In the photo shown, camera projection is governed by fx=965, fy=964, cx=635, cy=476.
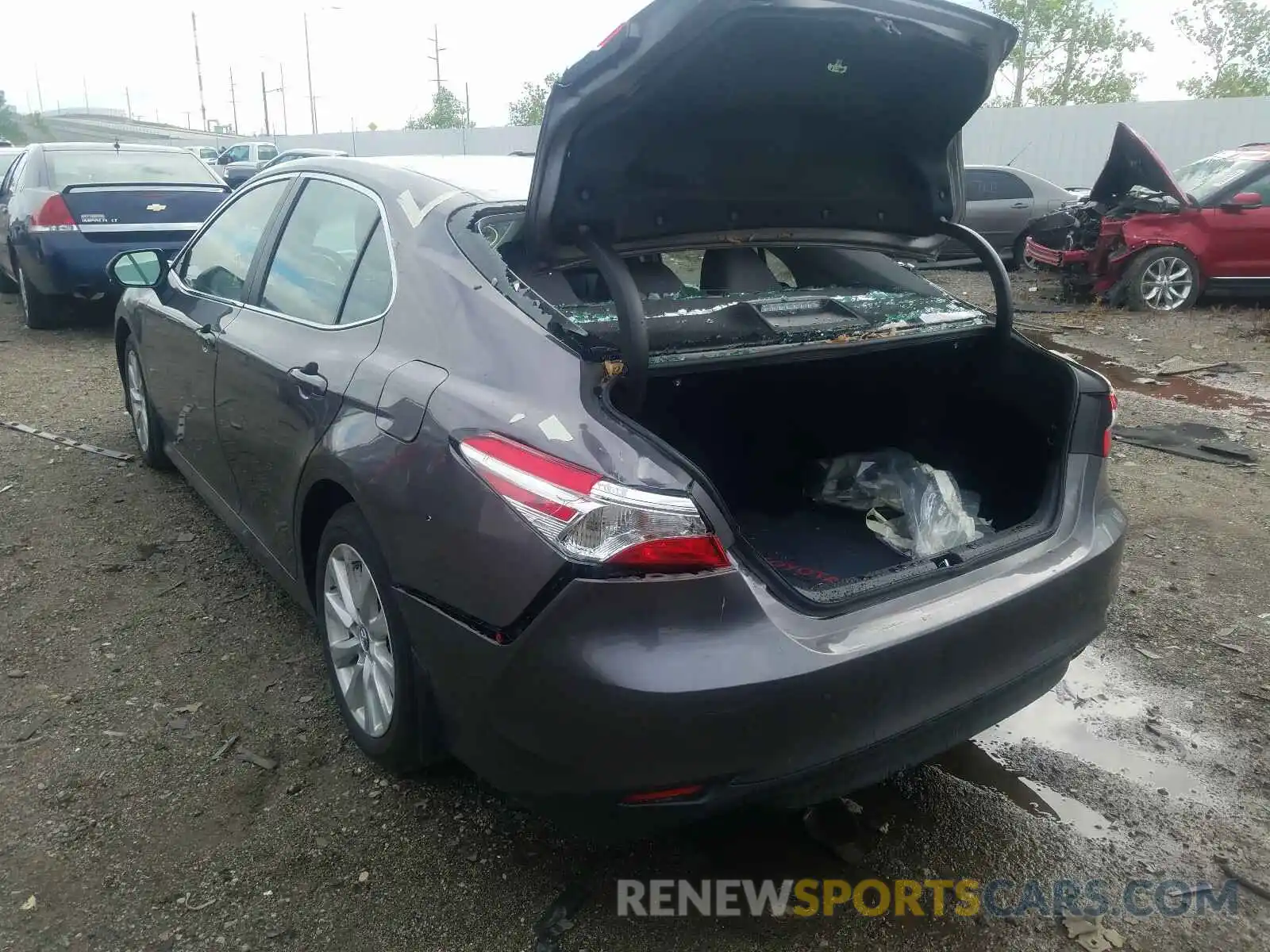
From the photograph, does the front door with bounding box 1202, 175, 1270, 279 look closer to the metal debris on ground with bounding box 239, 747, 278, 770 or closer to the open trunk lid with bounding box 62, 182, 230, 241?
the open trunk lid with bounding box 62, 182, 230, 241

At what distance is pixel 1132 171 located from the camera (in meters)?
9.34

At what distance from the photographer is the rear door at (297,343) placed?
259 cm

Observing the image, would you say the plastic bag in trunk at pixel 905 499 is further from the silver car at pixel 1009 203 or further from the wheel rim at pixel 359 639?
the silver car at pixel 1009 203

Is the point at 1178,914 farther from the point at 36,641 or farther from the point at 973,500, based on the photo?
the point at 36,641

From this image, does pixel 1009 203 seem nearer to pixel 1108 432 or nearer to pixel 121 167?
pixel 121 167

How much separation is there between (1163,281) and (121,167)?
10.2m

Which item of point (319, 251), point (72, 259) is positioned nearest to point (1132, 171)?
point (319, 251)

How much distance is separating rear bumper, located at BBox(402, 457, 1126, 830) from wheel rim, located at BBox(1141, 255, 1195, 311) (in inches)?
364

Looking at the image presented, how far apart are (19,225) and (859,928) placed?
864 cm

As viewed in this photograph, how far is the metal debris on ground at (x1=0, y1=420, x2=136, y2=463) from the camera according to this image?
5117 mm

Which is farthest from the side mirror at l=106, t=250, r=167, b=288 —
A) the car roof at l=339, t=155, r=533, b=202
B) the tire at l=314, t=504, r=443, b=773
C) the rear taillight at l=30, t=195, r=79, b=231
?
the rear taillight at l=30, t=195, r=79, b=231

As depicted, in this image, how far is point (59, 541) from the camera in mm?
4062

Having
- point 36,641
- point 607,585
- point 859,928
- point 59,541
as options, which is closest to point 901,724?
point 859,928

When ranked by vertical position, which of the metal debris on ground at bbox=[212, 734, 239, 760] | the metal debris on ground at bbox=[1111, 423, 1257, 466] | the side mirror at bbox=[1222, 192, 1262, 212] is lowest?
the metal debris on ground at bbox=[212, 734, 239, 760]
